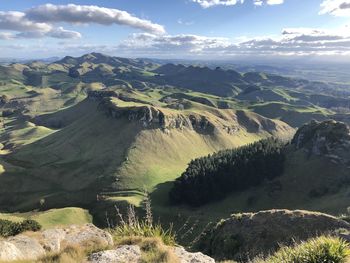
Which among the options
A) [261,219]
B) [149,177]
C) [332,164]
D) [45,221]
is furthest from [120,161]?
[261,219]

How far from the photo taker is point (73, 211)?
118 m

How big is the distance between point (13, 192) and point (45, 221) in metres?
49.8

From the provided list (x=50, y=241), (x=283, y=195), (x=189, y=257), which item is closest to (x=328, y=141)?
(x=283, y=195)

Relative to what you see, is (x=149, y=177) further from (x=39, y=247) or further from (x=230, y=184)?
(x=39, y=247)

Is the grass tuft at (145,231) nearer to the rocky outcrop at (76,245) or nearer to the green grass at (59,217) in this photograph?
the rocky outcrop at (76,245)

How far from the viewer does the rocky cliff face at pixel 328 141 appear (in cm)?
13675

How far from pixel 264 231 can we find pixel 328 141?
10979cm

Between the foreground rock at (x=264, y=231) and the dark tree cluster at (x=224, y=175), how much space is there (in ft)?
291

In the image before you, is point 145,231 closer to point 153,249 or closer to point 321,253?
point 153,249

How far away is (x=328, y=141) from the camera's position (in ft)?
464

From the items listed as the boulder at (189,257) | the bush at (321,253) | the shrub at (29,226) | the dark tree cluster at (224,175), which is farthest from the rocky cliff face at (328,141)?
the bush at (321,253)

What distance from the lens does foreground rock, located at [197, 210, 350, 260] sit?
38031mm

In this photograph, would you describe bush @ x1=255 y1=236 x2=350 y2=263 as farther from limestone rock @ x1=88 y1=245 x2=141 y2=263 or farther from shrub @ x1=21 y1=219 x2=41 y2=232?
shrub @ x1=21 y1=219 x2=41 y2=232

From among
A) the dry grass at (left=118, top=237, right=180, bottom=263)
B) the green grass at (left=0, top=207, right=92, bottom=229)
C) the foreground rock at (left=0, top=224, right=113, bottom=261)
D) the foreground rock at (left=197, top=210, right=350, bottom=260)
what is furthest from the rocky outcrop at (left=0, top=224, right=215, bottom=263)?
the green grass at (left=0, top=207, right=92, bottom=229)
